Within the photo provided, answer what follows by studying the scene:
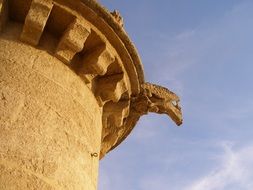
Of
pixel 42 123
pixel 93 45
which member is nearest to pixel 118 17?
pixel 93 45

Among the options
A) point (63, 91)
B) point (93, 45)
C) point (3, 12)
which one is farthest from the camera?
point (93, 45)

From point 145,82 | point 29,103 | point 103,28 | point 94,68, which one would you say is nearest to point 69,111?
point 29,103

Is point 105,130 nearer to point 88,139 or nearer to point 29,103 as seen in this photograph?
point 88,139

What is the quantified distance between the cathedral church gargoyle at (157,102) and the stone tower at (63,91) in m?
0.01

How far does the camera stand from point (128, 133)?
20.8 ft

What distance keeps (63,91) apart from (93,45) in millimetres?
871

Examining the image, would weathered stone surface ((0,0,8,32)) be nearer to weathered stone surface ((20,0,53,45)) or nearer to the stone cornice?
the stone cornice

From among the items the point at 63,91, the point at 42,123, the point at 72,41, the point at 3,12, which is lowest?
the point at 42,123

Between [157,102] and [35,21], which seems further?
[157,102]

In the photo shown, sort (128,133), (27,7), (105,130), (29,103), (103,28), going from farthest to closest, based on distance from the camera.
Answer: (128,133) → (105,130) → (103,28) → (27,7) → (29,103)

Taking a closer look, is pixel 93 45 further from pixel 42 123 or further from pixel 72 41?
pixel 42 123

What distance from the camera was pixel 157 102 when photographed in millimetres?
6148

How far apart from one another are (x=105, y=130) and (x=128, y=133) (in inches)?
22.4

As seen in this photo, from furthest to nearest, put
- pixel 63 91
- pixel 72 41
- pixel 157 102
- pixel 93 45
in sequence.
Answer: pixel 157 102
pixel 93 45
pixel 72 41
pixel 63 91
